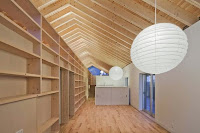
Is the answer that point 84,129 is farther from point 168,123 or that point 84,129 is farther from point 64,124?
point 168,123

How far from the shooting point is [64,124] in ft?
14.5

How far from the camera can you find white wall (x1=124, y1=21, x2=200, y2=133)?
2586mm

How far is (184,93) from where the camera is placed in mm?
2943

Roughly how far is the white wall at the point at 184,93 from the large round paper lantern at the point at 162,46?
161 cm

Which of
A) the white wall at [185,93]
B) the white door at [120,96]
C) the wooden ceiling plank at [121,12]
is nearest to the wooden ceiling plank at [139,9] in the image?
the wooden ceiling plank at [121,12]

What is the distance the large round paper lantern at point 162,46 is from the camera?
1267 millimetres

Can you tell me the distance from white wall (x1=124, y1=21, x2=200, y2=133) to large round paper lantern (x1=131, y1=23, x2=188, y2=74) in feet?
5.27

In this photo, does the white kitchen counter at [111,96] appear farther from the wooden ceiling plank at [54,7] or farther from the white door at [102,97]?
the wooden ceiling plank at [54,7]

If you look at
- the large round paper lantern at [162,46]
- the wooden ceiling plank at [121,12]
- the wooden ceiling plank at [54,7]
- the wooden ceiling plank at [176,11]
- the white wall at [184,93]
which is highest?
the wooden ceiling plank at [54,7]

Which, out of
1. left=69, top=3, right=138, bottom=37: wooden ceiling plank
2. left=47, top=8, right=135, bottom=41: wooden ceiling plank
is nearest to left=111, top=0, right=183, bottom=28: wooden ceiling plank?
left=69, top=3, right=138, bottom=37: wooden ceiling plank

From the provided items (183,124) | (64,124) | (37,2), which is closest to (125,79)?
(64,124)

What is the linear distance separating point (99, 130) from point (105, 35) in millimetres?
3068

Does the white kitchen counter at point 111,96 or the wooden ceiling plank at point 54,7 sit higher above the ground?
the wooden ceiling plank at point 54,7

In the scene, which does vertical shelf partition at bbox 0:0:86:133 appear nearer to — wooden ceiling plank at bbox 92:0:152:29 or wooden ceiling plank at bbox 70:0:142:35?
wooden ceiling plank at bbox 70:0:142:35
